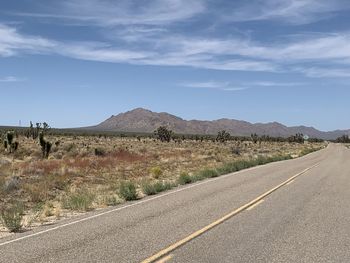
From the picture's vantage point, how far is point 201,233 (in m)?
10.8

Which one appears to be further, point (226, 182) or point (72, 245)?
point (226, 182)

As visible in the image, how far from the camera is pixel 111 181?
26500 mm

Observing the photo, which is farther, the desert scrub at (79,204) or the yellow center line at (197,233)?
the desert scrub at (79,204)

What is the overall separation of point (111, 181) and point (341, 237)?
17.3m

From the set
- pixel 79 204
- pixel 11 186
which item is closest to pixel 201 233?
pixel 79 204

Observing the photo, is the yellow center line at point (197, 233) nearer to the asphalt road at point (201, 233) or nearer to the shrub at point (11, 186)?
the asphalt road at point (201, 233)

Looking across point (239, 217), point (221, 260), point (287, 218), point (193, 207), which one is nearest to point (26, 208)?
point (193, 207)

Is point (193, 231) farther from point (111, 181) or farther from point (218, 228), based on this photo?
point (111, 181)

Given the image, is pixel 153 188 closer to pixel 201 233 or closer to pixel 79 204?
pixel 79 204

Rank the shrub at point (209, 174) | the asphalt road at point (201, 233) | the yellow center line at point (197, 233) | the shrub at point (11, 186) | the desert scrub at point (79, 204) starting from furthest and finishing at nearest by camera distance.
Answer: the shrub at point (209, 174), the shrub at point (11, 186), the desert scrub at point (79, 204), the asphalt road at point (201, 233), the yellow center line at point (197, 233)

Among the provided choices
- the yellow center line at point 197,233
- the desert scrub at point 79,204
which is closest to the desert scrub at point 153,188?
the desert scrub at point 79,204

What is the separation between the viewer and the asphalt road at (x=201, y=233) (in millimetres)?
8781

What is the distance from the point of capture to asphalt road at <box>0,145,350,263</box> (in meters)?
8.78

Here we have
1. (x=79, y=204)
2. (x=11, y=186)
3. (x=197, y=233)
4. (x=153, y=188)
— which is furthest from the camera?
(x=11, y=186)
